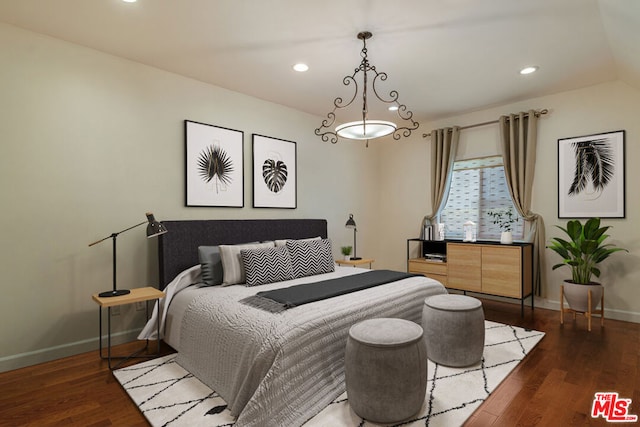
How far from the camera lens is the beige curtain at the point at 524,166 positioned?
429 centimetres

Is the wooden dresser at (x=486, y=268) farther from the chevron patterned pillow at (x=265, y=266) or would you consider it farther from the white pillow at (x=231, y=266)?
the white pillow at (x=231, y=266)

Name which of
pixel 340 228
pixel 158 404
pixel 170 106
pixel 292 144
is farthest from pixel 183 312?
pixel 340 228

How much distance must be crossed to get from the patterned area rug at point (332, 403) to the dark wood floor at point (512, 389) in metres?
0.07

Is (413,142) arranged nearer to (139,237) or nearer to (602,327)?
(602,327)

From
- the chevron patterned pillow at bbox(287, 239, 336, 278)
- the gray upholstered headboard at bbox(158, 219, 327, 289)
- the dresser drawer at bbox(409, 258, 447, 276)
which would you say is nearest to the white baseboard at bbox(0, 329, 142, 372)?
the gray upholstered headboard at bbox(158, 219, 327, 289)

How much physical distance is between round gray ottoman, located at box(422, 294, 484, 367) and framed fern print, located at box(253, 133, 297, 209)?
2.51 m

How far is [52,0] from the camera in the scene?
2357 mm

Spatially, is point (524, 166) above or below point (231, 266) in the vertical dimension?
above

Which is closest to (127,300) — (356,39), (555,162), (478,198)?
(356,39)

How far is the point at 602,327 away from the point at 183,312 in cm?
424

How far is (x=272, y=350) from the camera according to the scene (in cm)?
192

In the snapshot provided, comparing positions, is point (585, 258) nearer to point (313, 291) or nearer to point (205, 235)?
point (313, 291)

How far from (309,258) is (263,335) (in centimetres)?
162

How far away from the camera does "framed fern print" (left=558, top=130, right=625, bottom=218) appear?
381cm
